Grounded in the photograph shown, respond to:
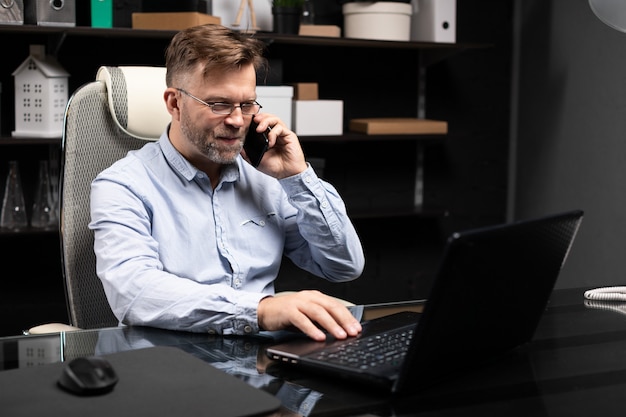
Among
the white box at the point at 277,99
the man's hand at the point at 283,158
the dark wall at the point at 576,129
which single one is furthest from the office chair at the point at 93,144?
the dark wall at the point at 576,129

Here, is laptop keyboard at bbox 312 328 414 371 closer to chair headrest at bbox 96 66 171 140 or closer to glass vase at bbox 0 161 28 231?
chair headrest at bbox 96 66 171 140

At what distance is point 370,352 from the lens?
110 centimetres

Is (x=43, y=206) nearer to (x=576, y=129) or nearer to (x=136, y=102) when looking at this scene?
(x=136, y=102)

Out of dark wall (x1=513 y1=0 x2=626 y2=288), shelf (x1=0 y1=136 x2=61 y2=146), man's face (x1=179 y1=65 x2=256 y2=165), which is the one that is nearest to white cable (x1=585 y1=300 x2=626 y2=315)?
man's face (x1=179 y1=65 x2=256 y2=165)

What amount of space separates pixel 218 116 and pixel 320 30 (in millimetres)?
1630

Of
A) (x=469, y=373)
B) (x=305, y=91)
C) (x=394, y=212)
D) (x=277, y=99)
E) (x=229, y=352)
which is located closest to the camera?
(x=469, y=373)

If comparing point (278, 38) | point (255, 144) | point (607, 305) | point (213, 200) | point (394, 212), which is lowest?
point (394, 212)

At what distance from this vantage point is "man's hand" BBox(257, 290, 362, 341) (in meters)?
1.19

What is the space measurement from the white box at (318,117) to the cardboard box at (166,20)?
1.64 feet

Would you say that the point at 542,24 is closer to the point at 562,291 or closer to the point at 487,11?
the point at 487,11

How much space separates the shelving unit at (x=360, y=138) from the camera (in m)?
3.13

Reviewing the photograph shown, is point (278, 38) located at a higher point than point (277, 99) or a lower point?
higher

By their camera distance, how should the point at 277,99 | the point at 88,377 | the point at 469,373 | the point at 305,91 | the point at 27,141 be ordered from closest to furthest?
the point at 88,377 < the point at 469,373 < the point at 27,141 < the point at 277,99 < the point at 305,91

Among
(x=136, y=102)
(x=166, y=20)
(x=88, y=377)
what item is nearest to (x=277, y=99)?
(x=166, y=20)
